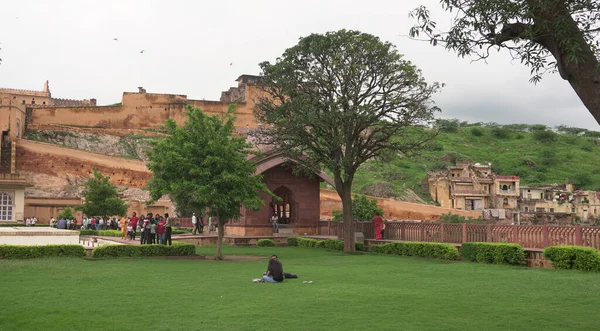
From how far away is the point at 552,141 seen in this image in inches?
3679

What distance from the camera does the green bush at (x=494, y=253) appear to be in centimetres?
1583

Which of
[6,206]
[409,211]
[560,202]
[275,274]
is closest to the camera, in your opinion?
[275,274]

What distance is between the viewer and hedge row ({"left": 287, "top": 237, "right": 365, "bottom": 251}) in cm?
2319

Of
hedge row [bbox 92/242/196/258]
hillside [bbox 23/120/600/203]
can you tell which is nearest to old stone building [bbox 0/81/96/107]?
hillside [bbox 23/120/600/203]

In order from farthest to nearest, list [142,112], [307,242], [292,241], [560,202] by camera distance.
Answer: [142,112]
[560,202]
[292,241]
[307,242]

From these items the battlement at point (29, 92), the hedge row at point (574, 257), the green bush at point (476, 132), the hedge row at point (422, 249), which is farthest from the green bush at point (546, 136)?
the hedge row at point (574, 257)

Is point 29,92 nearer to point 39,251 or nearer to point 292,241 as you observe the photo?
point 292,241

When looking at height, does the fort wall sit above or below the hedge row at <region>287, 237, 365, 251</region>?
above

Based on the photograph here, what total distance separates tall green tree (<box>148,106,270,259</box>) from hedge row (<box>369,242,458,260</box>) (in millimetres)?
5020

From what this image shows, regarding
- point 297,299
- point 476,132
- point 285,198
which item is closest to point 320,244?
point 285,198

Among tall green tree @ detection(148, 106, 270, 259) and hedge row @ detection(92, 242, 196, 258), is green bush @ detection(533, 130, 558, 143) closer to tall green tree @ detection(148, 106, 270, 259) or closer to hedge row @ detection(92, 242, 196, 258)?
tall green tree @ detection(148, 106, 270, 259)

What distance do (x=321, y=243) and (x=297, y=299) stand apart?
1515 cm

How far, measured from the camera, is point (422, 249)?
63.1 feet

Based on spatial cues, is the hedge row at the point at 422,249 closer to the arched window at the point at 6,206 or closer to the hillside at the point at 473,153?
the hillside at the point at 473,153
